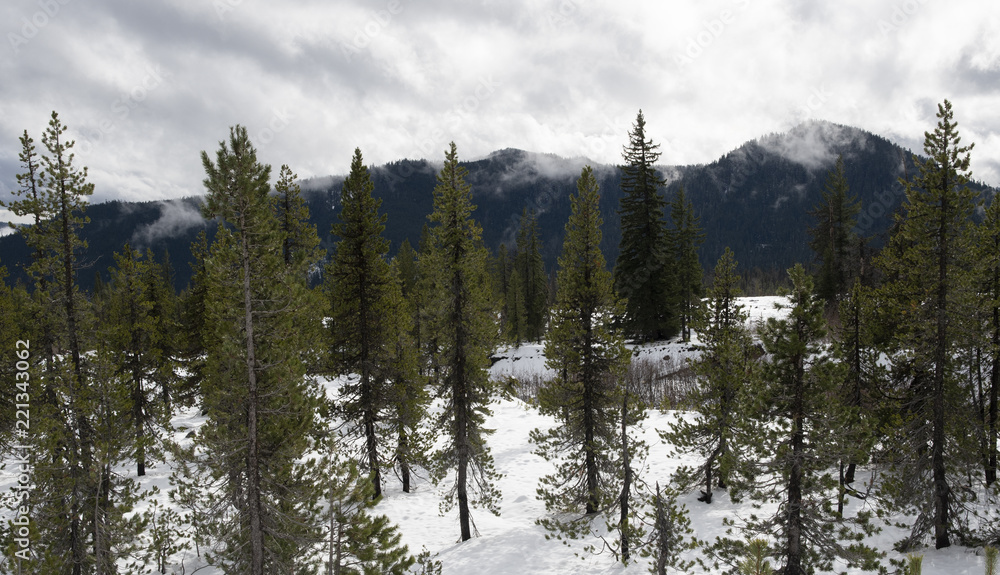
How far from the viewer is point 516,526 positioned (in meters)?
18.1

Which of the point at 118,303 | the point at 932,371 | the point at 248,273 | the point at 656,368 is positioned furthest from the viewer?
the point at 656,368

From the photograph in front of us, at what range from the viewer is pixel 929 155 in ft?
43.3

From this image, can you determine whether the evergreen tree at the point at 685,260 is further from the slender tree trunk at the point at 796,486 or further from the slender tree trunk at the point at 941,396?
the slender tree trunk at the point at 796,486

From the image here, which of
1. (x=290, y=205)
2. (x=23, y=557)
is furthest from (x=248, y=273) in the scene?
(x=290, y=205)

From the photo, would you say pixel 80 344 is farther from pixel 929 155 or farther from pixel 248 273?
pixel 929 155

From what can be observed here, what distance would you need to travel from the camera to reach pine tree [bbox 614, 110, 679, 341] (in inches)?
1398

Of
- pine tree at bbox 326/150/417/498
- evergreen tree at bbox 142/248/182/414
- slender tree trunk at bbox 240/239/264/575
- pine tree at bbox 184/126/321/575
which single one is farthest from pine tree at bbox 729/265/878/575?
evergreen tree at bbox 142/248/182/414

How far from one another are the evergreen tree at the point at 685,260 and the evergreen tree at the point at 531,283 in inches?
717

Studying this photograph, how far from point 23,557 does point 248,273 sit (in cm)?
834

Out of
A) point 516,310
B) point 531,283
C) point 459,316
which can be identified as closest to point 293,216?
point 459,316

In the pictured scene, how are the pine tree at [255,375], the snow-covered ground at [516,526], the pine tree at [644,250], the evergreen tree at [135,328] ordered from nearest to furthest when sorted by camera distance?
the pine tree at [255,375], the snow-covered ground at [516,526], the evergreen tree at [135,328], the pine tree at [644,250]

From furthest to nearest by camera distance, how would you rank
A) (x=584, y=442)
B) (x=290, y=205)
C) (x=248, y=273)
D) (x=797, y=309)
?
(x=290, y=205)
(x=584, y=442)
(x=797, y=309)
(x=248, y=273)

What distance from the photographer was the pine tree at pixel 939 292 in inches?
504

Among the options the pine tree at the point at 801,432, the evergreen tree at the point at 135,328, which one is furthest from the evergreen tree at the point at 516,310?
the pine tree at the point at 801,432
